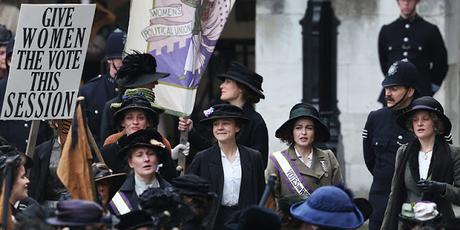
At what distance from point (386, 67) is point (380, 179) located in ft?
11.5

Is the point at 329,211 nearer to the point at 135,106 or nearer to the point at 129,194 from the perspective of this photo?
the point at 129,194

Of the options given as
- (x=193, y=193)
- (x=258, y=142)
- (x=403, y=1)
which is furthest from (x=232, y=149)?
(x=403, y=1)

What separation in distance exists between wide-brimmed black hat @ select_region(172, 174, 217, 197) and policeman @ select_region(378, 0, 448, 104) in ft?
19.2

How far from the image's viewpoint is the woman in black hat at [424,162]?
13.9 metres

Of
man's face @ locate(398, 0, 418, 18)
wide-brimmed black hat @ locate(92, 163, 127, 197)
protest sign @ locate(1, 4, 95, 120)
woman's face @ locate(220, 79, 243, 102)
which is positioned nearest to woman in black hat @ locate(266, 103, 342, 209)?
woman's face @ locate(220, 79, 243, 102)

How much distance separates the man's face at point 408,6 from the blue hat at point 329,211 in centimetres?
678

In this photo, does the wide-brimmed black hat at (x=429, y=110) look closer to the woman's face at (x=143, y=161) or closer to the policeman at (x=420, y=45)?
the woman's face at (x=143, y=161)

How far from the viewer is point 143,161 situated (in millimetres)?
13336

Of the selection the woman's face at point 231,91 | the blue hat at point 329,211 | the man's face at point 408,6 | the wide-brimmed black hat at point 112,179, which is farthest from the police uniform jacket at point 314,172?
the man's face at point 408,6

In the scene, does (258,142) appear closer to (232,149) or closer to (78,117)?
(232,149)

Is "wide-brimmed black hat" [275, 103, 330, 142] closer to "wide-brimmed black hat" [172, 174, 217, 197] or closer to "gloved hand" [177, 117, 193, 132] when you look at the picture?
"gloved hand" [177, 117, 193, 132]

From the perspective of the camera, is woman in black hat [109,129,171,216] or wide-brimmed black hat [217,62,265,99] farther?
wide-brimmed black hat [217,62,265,99]

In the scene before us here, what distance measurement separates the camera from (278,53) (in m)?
20.0

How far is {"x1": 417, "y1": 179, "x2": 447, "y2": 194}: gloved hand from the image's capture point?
13578 mm
